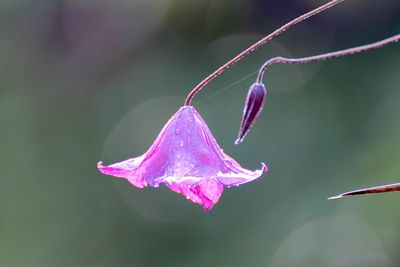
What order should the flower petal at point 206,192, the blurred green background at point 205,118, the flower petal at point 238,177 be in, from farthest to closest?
the blurred green background at point 205,118
the flower petal at point 206,192
the flower petal at point 238,177

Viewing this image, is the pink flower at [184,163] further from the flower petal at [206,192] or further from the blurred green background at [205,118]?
the blurred green background at [205,118]

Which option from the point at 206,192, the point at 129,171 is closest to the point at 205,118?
the point at 206,192

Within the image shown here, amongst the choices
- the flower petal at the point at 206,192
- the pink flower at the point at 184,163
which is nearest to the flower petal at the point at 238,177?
the pink flower at the point at 184,163

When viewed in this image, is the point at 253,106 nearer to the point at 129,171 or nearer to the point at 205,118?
the point at 129,171

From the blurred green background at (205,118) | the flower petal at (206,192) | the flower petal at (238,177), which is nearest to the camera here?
the flower petal at (238,177)

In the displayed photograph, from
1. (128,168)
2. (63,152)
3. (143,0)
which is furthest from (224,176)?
(143,0)

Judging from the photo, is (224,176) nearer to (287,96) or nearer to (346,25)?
(287,96)

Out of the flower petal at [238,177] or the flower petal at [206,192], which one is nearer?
the flower petal at [238,177]
